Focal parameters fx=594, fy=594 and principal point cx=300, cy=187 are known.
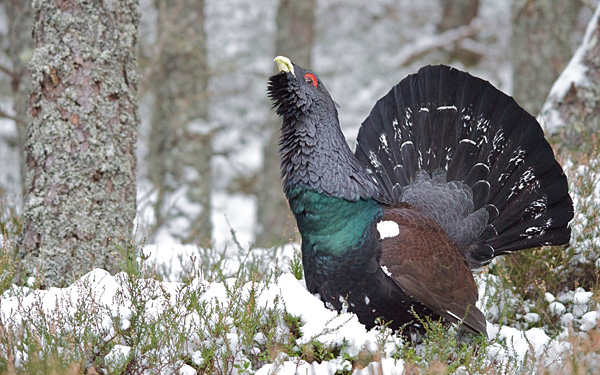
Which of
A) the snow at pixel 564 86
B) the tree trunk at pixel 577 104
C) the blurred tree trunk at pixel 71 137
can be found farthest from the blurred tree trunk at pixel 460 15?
the blurred tree trunk at pixel 71 137

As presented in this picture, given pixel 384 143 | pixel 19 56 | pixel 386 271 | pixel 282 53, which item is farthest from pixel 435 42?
pixel 386 271

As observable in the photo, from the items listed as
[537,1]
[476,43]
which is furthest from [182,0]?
[476,43]

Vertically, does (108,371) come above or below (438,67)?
below

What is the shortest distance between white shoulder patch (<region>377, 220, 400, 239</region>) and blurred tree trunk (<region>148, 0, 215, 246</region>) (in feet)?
15.7

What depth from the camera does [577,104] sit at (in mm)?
5352

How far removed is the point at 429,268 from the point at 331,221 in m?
0.60

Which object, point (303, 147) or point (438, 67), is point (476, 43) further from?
point (303, 147)

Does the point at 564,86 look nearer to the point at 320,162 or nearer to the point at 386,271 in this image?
the point at 320,162

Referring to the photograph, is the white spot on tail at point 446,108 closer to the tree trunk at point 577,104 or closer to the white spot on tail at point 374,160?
the white spot on tail at point 374,160

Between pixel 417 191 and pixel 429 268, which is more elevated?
pixel 417 191

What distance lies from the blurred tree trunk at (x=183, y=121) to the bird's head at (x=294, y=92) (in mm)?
4487

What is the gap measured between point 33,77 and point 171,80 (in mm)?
4690

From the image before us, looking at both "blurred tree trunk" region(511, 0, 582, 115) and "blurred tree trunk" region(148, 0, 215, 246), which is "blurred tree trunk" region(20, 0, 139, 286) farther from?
"blurred tree trunk" region(511, 0, 582, 115)

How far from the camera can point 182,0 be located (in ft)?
27.5
